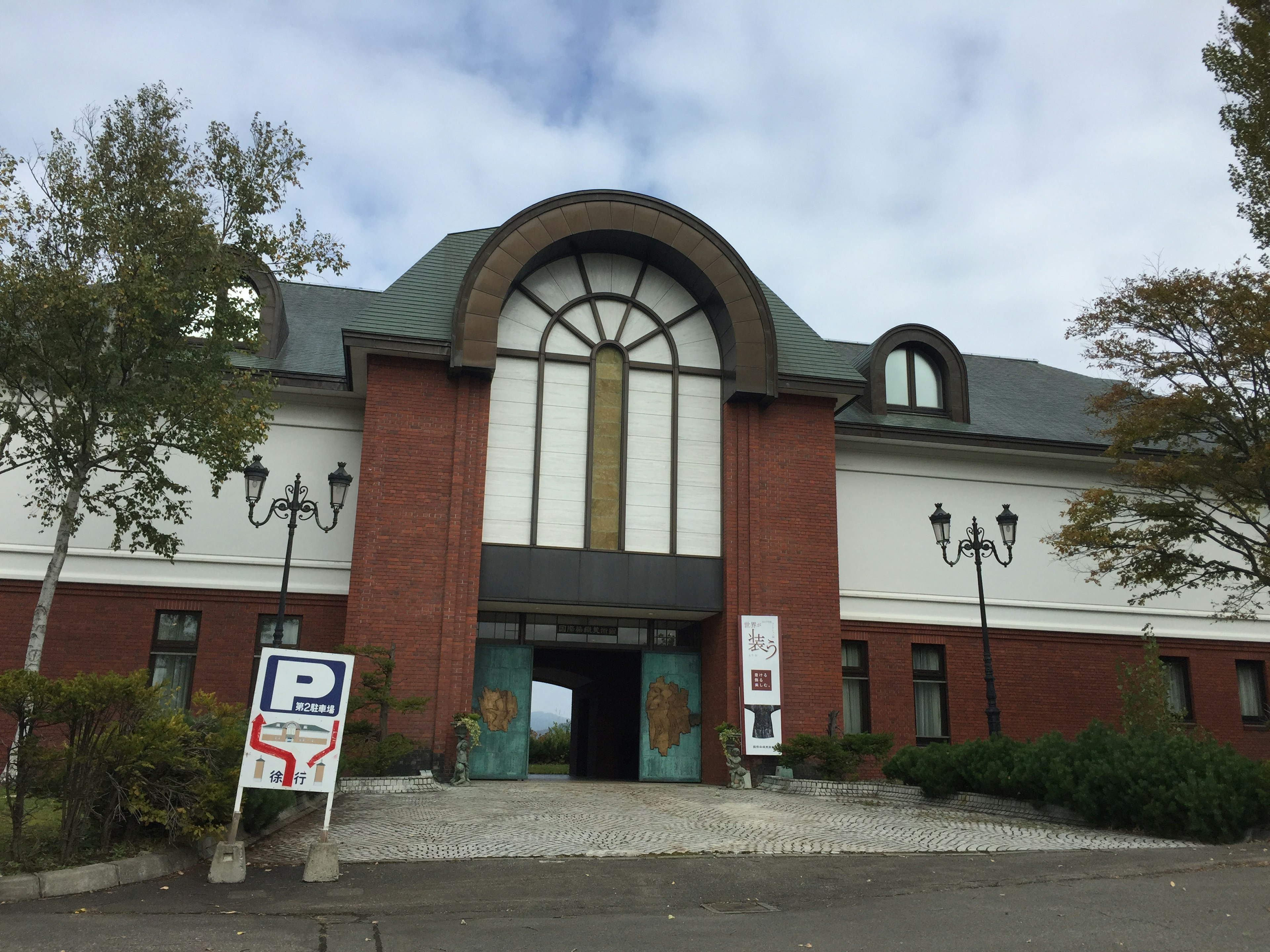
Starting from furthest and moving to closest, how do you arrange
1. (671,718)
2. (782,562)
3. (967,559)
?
(967,559) → (671,718) → (782,562)

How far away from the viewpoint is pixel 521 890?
→ 358 inches

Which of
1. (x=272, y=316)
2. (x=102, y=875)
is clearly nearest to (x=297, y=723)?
(x=102, y=875)

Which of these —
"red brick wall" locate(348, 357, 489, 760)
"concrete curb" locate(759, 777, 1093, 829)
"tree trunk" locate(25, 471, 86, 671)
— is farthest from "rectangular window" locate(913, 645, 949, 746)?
"tree trunk" locate(25, 471, 86, 671)

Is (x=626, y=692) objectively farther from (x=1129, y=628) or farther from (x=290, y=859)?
(x=290, y=859)

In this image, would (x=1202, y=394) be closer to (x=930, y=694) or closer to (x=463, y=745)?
(x=930, y=694)

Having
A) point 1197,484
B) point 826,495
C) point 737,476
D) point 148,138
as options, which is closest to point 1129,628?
point 1197,484

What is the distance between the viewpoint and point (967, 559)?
23.6 meters

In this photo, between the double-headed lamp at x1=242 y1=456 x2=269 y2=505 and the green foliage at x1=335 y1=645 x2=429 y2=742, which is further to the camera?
the green foliage at x1=335 y1=645 x2=429 y2=742

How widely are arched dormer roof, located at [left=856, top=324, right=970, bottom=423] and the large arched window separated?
486 centimetres

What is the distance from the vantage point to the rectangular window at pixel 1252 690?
24.5 metres

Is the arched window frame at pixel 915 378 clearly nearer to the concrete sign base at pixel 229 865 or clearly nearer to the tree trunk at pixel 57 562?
the tree trunk at pixel 57 562

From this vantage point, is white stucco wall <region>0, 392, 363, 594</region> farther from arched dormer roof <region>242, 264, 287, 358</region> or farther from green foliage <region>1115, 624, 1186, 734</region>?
green foliage <region>1115, 624, 1186, 734</region>

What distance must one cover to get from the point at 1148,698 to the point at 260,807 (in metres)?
16.0

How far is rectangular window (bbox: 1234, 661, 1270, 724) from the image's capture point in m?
24.5
